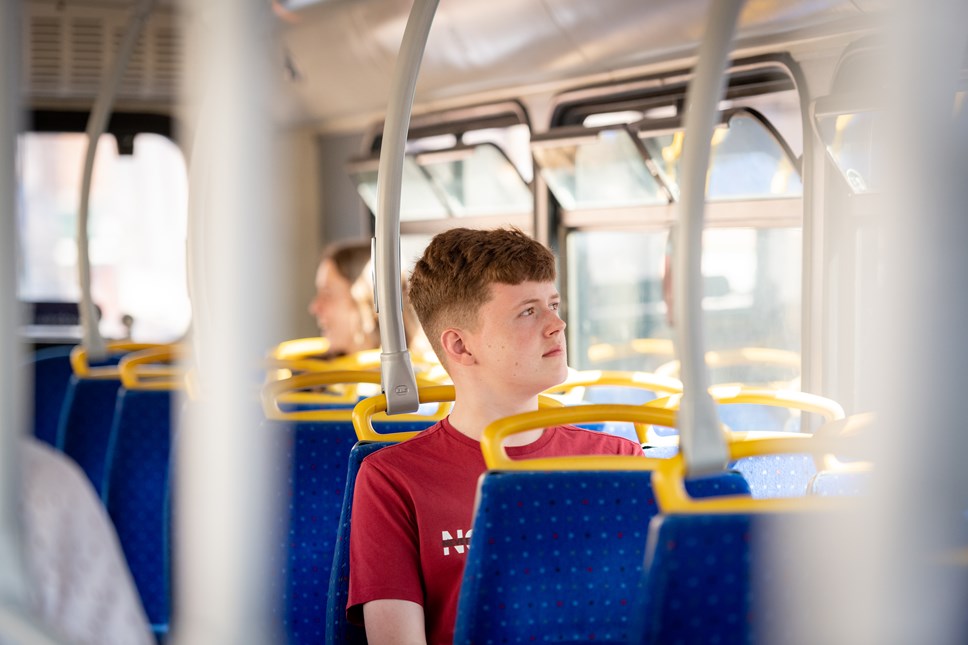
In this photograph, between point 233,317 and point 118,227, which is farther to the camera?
point 118,227

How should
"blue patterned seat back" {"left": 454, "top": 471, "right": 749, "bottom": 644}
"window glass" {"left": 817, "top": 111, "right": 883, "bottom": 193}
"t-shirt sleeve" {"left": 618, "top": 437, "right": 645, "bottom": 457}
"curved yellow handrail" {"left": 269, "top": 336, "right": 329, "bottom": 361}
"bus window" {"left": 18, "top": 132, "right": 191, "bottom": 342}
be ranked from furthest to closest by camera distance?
"bus window" {"left": 18, "top": 132, "right": 191, "bottom": 342} < "curved yellow handrail" {"left": 269, "top": 336, "right": 329, "bottom": 361} < "window glass" {"left": 817, "top": 111, "right": 883, "bottom": 193} < "t-shirt sleeve" {"left": 618, "top": 437, "right": 645, "bottom": 457} < "blue patterned seat back" {"left": 454, "top": 471, "right": 749, "bottom": 644}

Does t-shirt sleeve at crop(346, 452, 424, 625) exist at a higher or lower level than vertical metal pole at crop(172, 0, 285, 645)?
lower

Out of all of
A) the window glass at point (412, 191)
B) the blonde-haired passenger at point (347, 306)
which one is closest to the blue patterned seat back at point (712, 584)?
the blonde-haired passenger at point (347, 306)

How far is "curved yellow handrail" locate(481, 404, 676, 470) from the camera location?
5.36 feet

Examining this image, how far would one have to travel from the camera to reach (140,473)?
347cm

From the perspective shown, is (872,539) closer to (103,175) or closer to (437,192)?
(437,192)

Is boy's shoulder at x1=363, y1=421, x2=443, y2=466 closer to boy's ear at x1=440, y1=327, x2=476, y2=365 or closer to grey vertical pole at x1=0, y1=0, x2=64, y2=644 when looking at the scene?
boy's ear at x1=440, y1=327, x2=476, y2=365

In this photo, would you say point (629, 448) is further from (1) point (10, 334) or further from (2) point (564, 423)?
(1) point (10, 334)

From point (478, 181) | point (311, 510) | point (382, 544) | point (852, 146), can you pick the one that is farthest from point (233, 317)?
point (478, 181)

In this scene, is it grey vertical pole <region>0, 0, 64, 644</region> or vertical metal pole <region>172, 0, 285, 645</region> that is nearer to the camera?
vertical metal pole <region>172, 0, 285, 645</region>

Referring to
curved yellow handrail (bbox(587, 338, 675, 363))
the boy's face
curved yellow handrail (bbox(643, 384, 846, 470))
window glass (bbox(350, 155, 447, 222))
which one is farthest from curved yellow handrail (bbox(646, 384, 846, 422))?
window glass (bbox(350, 155, 447, 222))

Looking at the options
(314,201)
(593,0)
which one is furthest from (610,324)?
(314,201)

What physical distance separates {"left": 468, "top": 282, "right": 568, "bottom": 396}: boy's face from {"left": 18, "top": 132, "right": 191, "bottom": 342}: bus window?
395 cm

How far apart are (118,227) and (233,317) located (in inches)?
201
